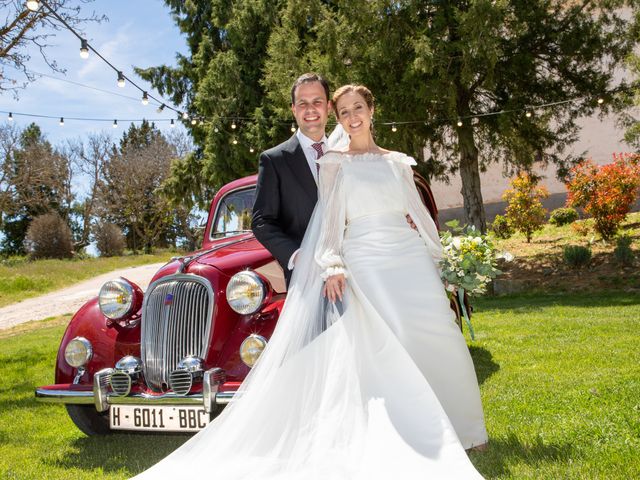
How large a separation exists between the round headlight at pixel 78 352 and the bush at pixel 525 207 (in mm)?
13961

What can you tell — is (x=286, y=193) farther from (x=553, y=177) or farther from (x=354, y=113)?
(x=553, y=177)

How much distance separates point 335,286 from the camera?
315cm

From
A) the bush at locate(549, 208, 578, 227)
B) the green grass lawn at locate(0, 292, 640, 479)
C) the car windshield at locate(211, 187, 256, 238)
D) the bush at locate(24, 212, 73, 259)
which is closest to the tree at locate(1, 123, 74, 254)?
the bush at locate(24, 212, 73, 259)

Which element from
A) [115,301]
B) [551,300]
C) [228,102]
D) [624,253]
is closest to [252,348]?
[115,301]

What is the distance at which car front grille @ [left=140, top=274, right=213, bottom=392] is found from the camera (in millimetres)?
3879

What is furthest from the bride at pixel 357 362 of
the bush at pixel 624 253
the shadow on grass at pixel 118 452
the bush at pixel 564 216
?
the bush at pixel 564 216

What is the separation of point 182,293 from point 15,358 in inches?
243

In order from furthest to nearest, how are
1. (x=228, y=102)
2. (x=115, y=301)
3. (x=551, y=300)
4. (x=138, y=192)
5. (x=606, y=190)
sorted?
(x=138, y=192)
(x=228, y=102)
(x=606, y=190)
(x=551, y=300)
(x=115, y=301)

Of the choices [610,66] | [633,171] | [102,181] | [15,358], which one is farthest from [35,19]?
[102,181]

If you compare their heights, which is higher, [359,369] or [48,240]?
[48,240]

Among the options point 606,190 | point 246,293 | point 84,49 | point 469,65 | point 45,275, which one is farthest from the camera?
point 45,275

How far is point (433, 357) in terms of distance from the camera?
10.5 feet

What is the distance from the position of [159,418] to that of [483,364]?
A: 367 centimetres

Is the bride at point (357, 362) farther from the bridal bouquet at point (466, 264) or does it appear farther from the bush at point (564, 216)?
the bush at point (564, 216)
